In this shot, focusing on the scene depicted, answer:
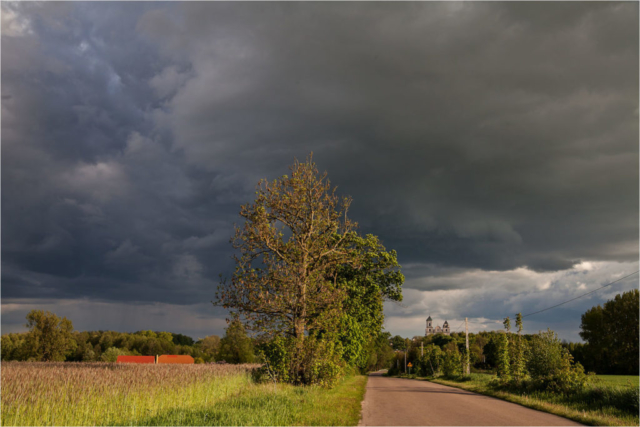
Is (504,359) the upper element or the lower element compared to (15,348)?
upper

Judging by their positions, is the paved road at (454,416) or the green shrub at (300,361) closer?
the paved road at (454,416)

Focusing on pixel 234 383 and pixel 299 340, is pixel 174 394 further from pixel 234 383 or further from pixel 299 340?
pixel 299 340

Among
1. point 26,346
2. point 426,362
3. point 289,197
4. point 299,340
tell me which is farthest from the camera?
point 426,362

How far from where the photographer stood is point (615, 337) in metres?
89.4

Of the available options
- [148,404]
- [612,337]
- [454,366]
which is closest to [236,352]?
[454,366]

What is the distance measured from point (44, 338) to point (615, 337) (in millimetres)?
107465

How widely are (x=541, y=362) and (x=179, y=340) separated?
163 metres

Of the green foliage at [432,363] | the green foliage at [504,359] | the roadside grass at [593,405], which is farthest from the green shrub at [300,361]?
the green foliage at [432,363]

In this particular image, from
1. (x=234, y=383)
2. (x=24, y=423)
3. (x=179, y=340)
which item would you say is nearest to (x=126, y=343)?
(x=179, y=340)

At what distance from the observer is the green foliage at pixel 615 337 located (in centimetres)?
8612

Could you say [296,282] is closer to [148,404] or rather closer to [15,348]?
[148,404]

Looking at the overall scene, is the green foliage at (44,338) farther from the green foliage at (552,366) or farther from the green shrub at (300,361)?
the green foliage at (552,366)

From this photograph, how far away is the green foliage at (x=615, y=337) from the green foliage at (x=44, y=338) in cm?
10272

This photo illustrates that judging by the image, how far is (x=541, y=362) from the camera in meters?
23.2
